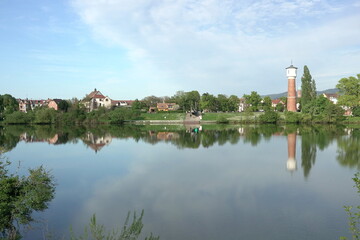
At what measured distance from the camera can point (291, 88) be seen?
54.4 metres

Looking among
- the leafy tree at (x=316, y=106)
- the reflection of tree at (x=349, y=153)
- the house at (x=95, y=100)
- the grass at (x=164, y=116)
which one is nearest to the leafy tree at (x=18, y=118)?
the house at (x=95, y=100)

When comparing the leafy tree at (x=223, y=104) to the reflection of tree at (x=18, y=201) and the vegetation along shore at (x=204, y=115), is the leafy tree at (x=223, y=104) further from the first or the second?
the reflection of tree at (x=18, y=201)

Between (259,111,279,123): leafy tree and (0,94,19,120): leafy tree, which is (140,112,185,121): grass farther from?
(0,94,19,120): leafy tree

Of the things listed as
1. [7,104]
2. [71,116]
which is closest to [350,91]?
[71,116]

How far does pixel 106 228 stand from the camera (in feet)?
27.4

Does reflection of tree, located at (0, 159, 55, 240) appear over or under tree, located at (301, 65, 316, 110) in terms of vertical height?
under

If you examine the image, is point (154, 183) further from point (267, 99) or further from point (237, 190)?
point (267, 99)

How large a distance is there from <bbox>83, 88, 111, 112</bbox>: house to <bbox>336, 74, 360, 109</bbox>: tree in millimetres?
44007

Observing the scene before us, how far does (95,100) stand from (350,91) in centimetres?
4877

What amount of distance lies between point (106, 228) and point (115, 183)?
4.92 m

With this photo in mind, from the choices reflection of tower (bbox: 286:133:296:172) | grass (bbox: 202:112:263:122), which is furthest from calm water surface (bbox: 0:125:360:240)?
grass (bbox: 202:112:263:122)

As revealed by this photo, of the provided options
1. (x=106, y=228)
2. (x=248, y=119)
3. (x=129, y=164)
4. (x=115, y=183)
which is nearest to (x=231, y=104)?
(x=248, y=119)

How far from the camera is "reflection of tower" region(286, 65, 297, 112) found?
2119 inches

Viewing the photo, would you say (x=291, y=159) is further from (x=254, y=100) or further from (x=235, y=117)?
(x=254, y=100)
